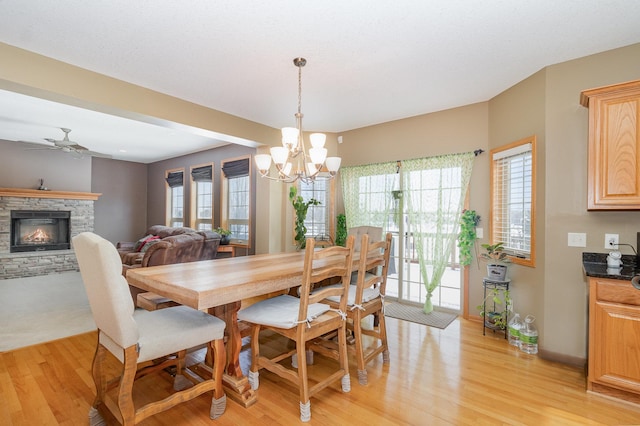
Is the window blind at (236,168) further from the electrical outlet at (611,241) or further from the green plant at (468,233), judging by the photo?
the electrical outlet at (611,241)

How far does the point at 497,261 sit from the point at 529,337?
33.0 inches

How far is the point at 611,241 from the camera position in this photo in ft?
8.26

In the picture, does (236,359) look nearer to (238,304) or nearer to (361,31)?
(238,304)

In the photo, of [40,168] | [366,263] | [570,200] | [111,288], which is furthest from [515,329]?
[40,168]

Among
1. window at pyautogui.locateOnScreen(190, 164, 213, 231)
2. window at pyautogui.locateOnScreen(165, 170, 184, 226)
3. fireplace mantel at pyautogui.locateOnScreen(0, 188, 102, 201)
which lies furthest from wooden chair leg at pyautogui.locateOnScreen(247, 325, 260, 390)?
fireplace mantel at pyautogui.locateOnScreen(0, 188, 102, 201)

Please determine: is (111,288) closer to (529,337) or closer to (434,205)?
(529,337)

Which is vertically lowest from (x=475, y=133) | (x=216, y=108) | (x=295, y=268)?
(x=295, y=268)

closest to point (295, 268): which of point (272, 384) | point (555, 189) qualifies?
point (272, 384)

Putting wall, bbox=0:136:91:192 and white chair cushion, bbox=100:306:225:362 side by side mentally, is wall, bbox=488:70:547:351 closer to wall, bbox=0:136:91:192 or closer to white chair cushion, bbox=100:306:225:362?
white chair cushion, bbox=100:306:225:362

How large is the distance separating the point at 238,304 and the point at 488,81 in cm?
320

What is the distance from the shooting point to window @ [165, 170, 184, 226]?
24.4ft

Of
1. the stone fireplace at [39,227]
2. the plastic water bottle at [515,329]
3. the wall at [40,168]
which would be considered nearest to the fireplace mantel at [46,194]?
the stone fireplace at [39,227]

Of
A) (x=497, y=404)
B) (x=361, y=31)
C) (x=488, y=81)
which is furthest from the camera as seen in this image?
(x=488, y=81)

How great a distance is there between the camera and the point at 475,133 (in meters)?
3.79
